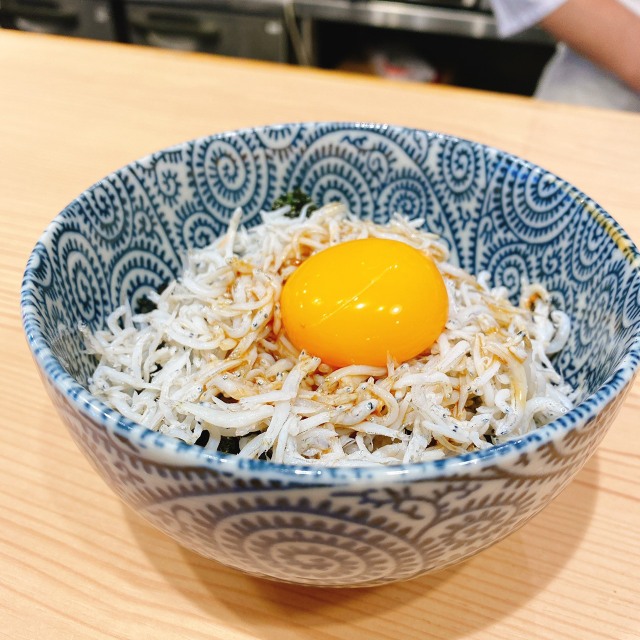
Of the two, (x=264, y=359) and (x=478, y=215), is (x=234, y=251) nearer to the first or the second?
(x=264, y=359)

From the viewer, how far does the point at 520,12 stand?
2246 millimetres

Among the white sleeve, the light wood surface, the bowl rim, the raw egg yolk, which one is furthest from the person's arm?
the bowl rim

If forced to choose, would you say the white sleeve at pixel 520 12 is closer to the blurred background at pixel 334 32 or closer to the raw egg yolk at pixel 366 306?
the blurred background at pixel 334 32

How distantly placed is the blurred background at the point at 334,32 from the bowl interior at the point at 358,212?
7.87 ft

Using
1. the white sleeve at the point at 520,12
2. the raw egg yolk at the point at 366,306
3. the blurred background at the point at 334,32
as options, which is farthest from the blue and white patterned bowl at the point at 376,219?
the blurred background at the point at 334,32

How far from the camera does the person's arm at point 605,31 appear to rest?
83.4 inches

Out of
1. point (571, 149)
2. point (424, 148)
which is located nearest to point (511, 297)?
point (424, 148)

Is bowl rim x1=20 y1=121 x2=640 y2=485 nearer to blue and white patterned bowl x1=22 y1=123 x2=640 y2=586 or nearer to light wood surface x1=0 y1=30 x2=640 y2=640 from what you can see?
blue and white patterned bowl x1=22 y1=123 x2=640 y2=586

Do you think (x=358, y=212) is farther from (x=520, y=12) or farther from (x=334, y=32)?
(x=334, y=32)

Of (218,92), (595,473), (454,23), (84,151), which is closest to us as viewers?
(595,473)

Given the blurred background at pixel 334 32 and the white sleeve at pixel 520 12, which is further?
the blurred background at pixel 334 32

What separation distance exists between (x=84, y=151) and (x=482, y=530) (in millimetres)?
1489

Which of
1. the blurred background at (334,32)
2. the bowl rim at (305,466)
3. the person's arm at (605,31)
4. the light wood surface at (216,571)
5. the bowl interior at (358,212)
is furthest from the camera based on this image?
the blurred background at (334,32)

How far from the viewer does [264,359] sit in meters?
0.95
